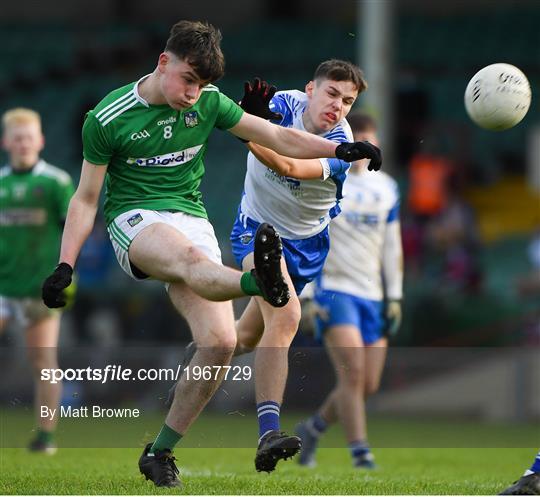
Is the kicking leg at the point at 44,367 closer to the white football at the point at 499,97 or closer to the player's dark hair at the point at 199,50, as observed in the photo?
the player's dark hair at the point at 199,50

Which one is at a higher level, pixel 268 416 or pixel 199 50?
pixel 199 50

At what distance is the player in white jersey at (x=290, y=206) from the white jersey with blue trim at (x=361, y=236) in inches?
83.8

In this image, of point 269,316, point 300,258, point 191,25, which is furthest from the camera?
point 300,258

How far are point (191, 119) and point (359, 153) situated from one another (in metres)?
0.94

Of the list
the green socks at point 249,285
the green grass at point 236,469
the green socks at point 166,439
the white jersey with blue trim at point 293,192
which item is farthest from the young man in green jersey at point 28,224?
the green socks at point 249,285

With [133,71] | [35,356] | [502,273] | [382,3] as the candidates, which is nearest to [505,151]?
[502,273]

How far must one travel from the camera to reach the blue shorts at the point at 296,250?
26.3 feet

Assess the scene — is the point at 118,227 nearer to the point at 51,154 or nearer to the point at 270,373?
the point at 270,373

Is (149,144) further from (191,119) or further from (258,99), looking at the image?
(258,99)

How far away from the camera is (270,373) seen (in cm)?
745

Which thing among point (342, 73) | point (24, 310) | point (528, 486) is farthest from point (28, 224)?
point (528, 486)

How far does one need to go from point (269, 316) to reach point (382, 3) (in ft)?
36.3

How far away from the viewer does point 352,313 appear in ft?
33.7

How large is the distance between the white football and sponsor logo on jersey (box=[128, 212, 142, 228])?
1959mm
